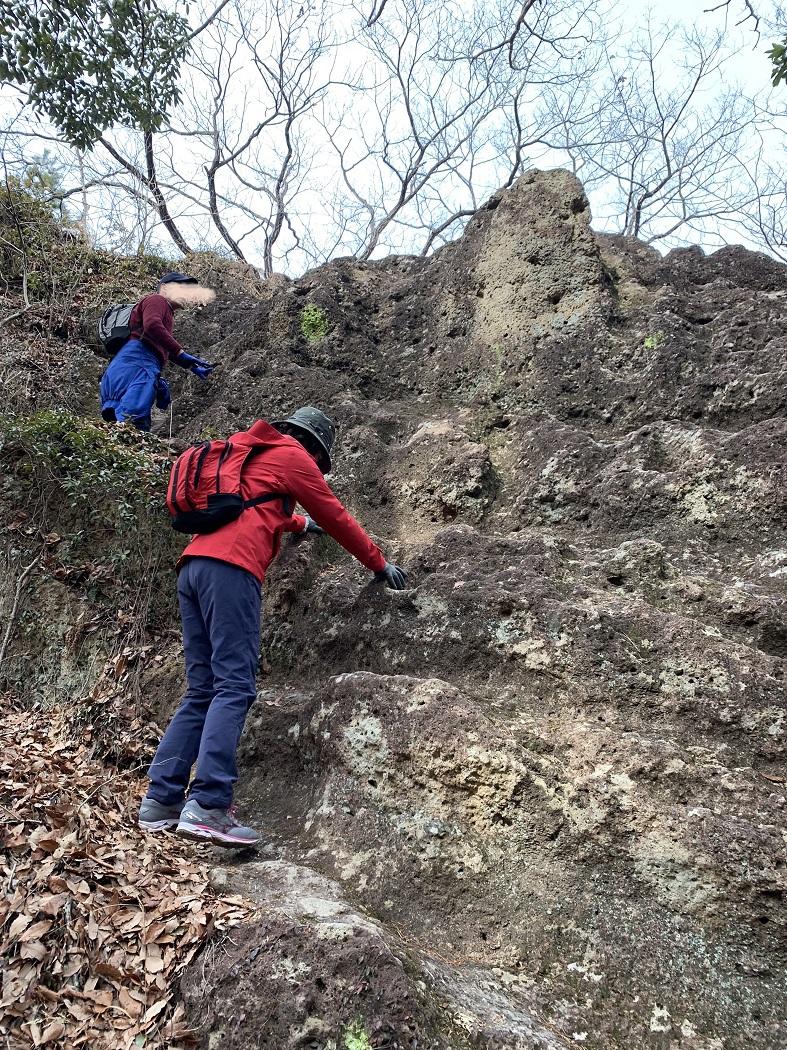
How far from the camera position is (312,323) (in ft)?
25.5

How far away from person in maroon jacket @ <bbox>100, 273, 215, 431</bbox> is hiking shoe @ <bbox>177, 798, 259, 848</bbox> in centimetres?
427

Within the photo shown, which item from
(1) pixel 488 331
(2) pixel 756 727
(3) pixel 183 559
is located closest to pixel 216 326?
(1) pixel 488 331

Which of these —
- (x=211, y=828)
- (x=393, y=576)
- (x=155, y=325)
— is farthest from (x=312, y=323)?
(x=211, y=828)

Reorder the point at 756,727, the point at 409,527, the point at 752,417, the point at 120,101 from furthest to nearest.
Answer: the point at 120,101, the point at 409,527, the point at 752,417, the point at 756,727

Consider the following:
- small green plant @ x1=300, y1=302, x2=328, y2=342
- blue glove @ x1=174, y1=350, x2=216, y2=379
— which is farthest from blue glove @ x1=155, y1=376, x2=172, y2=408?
small green plant @ x1=300, y1=302, x2=328, y2=342

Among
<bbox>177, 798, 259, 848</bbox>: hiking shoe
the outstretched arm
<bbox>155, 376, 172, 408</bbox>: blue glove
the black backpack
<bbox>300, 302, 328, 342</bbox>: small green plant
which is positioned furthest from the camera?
<bbox>300, 302, 328, 342</bbox>: small green plant

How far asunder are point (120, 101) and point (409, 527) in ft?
22.2

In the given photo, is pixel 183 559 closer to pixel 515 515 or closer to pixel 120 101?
pixel 515 515

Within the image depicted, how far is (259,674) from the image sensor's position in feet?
16.6

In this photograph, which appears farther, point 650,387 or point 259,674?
point 650,387

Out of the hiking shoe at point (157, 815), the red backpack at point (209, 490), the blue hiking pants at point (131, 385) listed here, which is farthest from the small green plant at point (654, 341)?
the hiking shoe at point (157, 815)

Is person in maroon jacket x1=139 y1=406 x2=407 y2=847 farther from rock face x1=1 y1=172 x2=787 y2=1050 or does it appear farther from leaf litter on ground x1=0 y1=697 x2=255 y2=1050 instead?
rock face x1=1 y1=172 x2=787 y2=1050

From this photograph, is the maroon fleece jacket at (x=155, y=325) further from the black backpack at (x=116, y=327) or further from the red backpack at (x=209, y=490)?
the red backpack at (x=209, y=490)

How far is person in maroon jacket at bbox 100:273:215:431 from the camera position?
268 inches
